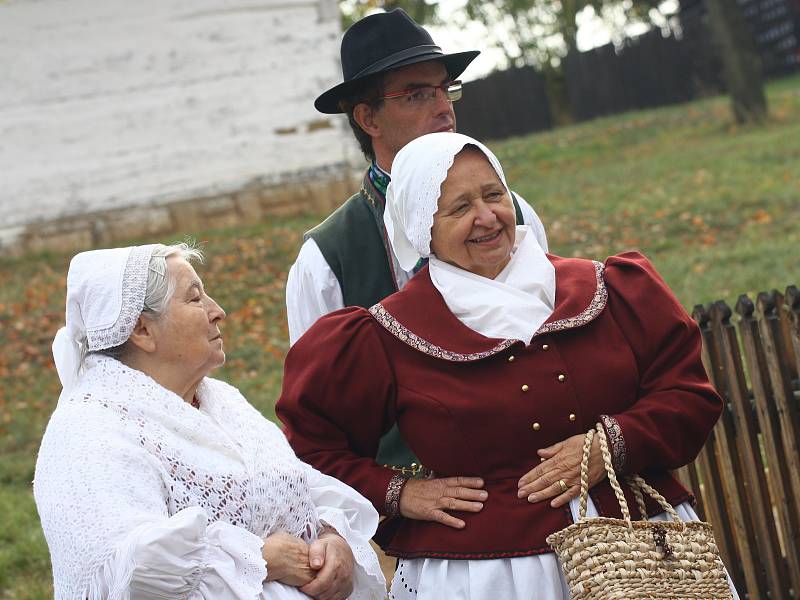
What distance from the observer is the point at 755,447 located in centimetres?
459

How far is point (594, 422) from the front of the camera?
3.07m

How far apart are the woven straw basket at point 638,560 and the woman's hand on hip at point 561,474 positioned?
0.62 feet

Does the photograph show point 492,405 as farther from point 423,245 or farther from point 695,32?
point 695,32

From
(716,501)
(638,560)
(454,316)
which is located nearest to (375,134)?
(454,316)

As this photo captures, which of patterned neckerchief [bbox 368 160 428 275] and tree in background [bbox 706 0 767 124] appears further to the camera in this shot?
tree in background [bbox 706 0 767 124]

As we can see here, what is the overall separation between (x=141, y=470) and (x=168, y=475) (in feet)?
0.29

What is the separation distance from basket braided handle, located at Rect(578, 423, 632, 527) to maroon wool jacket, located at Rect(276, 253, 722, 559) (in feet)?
0.13

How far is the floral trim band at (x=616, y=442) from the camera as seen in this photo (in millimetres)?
2986

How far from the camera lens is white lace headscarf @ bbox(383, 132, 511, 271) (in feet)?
10.3

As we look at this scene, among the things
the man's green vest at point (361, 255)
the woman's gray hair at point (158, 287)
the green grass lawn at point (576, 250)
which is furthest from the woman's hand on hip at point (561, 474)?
the green grass lawn at point (576, 250)

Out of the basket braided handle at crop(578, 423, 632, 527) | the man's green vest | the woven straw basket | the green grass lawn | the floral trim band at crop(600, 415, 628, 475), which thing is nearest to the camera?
the woven straw basket

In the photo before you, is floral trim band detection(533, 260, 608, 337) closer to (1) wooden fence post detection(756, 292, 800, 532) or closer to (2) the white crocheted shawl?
(2) the white crocheted shawl

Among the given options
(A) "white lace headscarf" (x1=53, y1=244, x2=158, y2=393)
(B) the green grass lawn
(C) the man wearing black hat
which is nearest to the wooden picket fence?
(C) the man wearing black hat

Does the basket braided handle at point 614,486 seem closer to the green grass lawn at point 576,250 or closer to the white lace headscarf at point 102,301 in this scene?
the white lace headscarf at point 102,301
